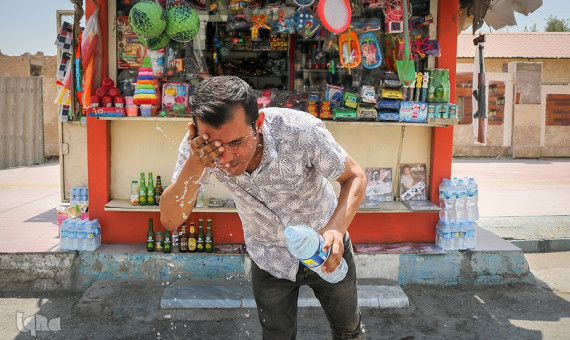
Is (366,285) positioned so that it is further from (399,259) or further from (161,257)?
(161,257)

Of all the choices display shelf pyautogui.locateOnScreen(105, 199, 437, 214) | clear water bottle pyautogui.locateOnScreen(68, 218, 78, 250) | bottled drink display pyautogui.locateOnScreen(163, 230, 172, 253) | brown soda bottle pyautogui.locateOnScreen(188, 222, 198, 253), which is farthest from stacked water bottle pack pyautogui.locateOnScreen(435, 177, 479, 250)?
clear water bottle pyautogui.locateOnScreen(68, 218, 78, 250)

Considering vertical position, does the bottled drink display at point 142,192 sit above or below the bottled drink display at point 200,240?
above

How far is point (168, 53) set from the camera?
5.31 meters

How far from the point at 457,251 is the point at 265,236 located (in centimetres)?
324

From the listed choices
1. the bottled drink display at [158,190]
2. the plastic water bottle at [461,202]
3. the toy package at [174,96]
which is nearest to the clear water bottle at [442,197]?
the plastic water bottle at [461,202]

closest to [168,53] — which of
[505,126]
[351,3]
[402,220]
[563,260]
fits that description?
[351,3]

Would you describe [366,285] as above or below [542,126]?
below

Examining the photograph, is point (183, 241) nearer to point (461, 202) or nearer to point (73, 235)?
point (73, 235)

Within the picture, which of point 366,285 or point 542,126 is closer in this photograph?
point 366,285

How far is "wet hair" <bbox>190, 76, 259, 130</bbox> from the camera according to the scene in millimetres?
1995

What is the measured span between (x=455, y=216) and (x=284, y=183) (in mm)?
3492

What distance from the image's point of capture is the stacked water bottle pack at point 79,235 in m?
5.07

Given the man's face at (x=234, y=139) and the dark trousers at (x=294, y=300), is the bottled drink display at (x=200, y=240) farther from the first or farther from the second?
the man's face at (x=234, y=139)

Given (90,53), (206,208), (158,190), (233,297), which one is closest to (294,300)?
(233,297)
